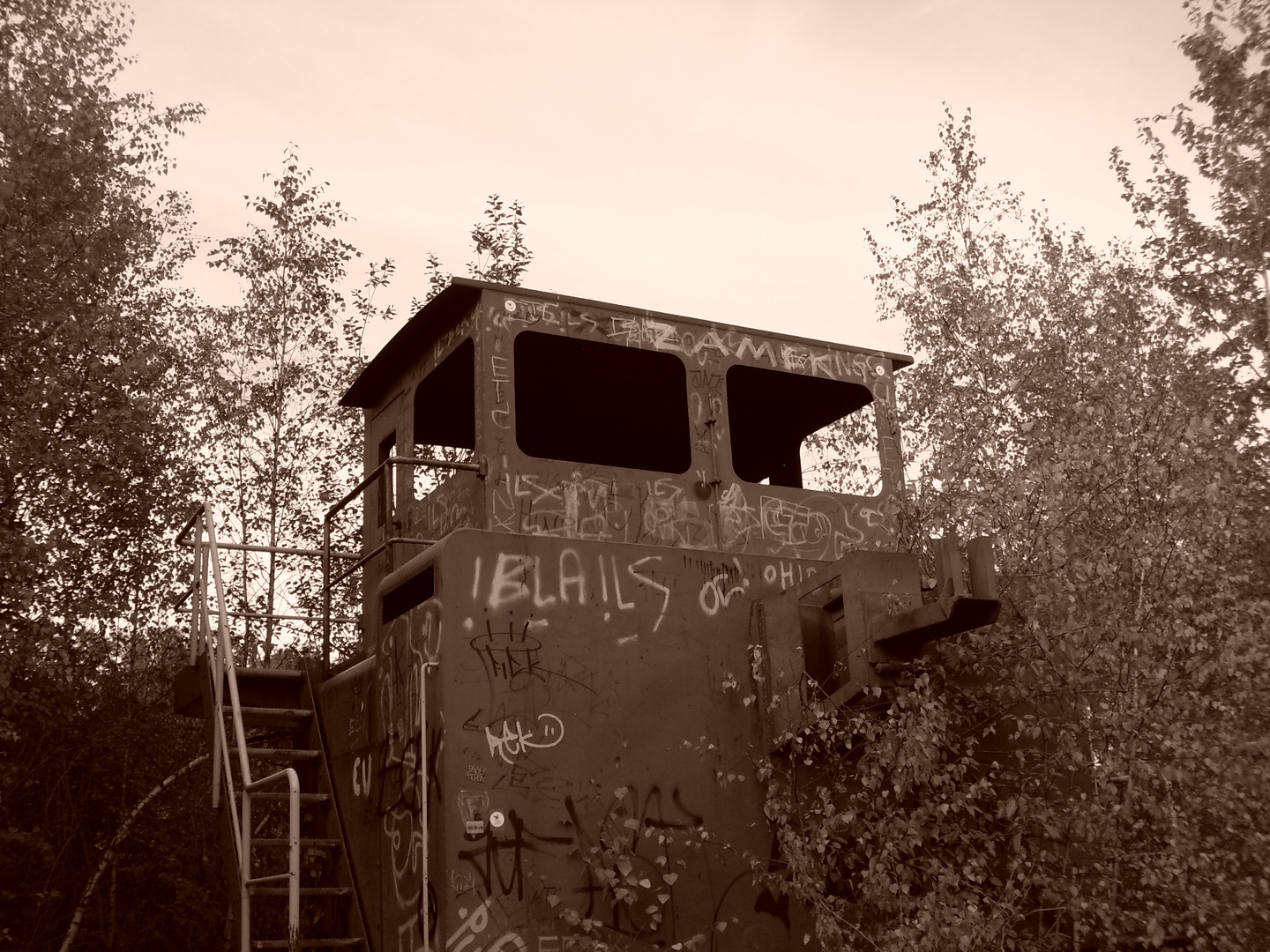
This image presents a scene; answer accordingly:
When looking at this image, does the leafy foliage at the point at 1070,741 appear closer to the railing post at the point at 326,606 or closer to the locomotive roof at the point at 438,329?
the locomotive roof at the point at 438,329

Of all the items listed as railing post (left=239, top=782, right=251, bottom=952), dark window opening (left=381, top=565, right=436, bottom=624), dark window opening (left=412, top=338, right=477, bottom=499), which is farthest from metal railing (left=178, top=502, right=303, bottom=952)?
dark window opening (left=412, top=338, right=477, bottom=499)

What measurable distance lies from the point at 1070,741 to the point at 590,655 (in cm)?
302

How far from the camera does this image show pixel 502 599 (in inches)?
284

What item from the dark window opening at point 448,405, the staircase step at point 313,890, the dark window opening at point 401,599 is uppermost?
the dark window opening at point 448,405

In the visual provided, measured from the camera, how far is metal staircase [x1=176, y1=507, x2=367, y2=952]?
6.97m

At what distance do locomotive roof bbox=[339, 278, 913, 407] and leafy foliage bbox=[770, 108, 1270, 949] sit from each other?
193 cm

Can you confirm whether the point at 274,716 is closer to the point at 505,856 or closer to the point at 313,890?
the point at 313,890

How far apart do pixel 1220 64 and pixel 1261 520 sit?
663 cm

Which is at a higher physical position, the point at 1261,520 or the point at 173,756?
the point at 1261,520

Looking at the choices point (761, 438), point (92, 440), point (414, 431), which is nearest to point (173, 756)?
point (92, 440)

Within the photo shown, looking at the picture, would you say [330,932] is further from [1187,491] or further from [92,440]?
[92,440]

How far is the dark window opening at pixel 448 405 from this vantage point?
9258 millimetres

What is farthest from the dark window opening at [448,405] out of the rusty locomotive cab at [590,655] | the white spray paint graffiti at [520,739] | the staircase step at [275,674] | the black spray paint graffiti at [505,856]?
the black spray paint graffiti at [505,856]

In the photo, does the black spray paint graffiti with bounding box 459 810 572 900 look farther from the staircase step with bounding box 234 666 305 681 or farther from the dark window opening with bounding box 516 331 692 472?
the dark window opening with bounding box 516 331 692 472
